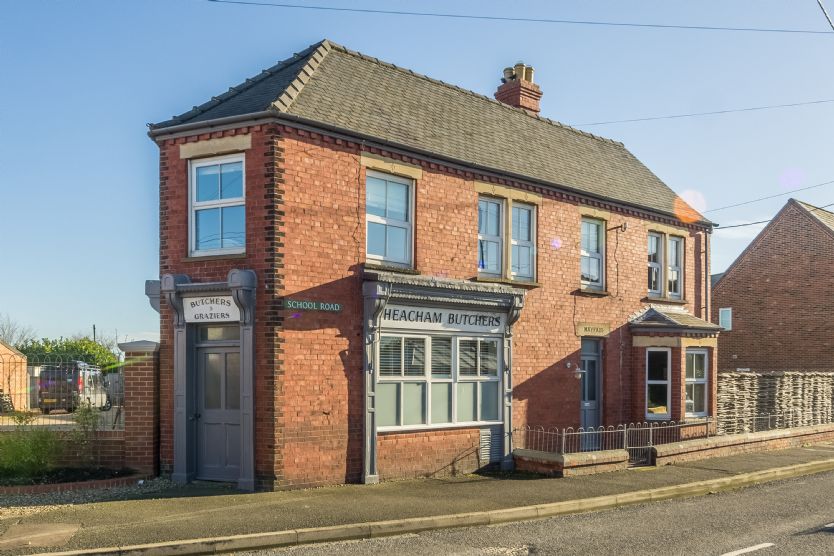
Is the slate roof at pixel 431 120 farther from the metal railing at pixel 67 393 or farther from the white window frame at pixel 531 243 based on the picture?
the metal railing at pixel 67 393

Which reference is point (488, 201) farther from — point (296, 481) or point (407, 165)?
point (296, 481)

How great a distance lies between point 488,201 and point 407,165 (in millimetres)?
2364

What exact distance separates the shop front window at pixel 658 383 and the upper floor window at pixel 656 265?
1809 millimetres

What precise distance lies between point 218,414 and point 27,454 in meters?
3.03

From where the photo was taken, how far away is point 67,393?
46.5 ft

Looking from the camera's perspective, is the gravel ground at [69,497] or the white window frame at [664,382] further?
the white window frame at [664,382]

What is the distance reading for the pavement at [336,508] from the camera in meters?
9.09

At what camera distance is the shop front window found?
1859 centimetres

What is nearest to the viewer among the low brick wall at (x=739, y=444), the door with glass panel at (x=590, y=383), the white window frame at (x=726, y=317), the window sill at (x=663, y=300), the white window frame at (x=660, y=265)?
the low brick wall at (x=739, y=444)

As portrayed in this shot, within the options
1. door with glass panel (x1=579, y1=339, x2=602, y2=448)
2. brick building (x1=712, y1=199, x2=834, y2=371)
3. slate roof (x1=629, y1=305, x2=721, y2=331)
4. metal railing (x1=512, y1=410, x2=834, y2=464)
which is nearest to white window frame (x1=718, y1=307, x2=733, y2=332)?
brick building (x1=712, y1=199, x2=834, y2=371)

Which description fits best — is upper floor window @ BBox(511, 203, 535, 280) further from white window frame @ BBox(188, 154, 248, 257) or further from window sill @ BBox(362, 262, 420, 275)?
white window frame @ BBox(188, 154, 248, 257)

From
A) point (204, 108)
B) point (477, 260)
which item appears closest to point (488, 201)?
point (477, 260)

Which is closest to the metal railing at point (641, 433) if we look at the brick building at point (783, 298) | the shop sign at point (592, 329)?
the shop sign at point (592, 329)

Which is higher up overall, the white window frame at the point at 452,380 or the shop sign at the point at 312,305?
the shop sign at the point at 312,305
